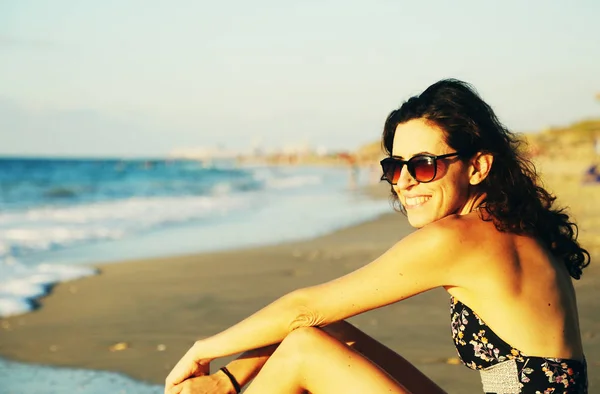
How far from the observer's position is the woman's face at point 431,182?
224 cm

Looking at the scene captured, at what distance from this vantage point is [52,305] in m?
5.90

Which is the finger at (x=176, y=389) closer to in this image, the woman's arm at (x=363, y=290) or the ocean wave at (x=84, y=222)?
the woman's arm at (x=363, y=290)

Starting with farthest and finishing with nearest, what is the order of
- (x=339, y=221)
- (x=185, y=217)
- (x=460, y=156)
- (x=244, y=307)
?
(x=185, y=217), (x=339, y=221), (x=244, y=307), (x=460, y=156)

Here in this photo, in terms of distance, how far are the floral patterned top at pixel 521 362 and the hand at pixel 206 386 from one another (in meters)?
0.89

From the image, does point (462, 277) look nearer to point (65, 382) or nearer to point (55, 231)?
point (65, 382)

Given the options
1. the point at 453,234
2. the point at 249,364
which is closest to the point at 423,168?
the point at 453,234

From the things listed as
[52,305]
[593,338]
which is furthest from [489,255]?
[52,305]

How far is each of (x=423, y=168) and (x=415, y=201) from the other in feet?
0.49

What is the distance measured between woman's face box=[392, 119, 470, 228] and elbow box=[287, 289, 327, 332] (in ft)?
1.46

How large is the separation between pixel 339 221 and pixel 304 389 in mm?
11294

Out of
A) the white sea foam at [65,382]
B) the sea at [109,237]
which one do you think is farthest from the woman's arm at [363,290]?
the sea at [109,237]

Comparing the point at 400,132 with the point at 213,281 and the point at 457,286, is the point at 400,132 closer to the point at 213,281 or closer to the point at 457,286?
the point at 457,286

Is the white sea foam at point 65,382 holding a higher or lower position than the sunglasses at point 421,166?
lower

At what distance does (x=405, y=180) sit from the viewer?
7.68ft
